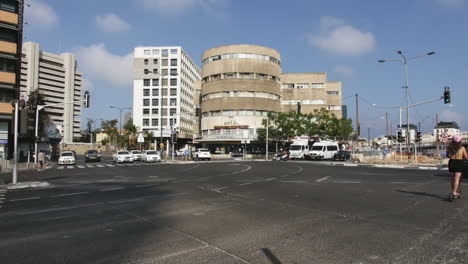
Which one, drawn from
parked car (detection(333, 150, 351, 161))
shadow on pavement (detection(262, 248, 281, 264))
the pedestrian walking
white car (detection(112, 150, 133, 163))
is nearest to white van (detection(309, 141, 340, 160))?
parked car (detection(333, 150, 351, 161))

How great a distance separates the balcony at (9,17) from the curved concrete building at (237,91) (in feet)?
123

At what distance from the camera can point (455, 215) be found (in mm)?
7391

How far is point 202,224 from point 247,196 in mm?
4180

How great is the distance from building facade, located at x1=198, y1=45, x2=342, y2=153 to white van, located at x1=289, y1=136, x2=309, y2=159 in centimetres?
1871

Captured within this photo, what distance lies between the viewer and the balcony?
137 feet

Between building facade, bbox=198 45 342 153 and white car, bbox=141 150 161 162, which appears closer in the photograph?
white car, bbox=141 150 161 162

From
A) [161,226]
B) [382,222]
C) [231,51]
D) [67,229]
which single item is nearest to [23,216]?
[67,229]

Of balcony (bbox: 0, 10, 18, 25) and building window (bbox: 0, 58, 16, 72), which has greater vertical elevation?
balcony (bbox: 0, 10, 18, 25)

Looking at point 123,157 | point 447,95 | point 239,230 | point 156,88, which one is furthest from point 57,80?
point 239,230

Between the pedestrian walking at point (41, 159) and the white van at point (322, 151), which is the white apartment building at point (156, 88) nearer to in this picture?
the white van at point (322, 151)

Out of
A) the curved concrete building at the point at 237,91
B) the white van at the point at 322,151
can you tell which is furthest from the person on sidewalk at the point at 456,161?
the curved concrete building at the point at 237,91

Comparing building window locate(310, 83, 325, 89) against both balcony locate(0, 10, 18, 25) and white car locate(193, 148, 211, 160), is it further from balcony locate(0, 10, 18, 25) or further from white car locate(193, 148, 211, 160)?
balcony locate(0, 10, 18, 25)

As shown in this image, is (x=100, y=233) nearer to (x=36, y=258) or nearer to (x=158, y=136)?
(x=36, y=258)

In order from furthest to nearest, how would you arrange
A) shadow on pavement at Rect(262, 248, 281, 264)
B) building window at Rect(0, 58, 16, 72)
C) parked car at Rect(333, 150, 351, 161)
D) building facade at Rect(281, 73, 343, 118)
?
building facade at Rect(281, 73, 343, 118) → parked car at Rect(333, 150, 351, 161) → building window at Rect(0, 58, 16, 72) → shadow on pavement at Rect(262, 248, 281, 264)
